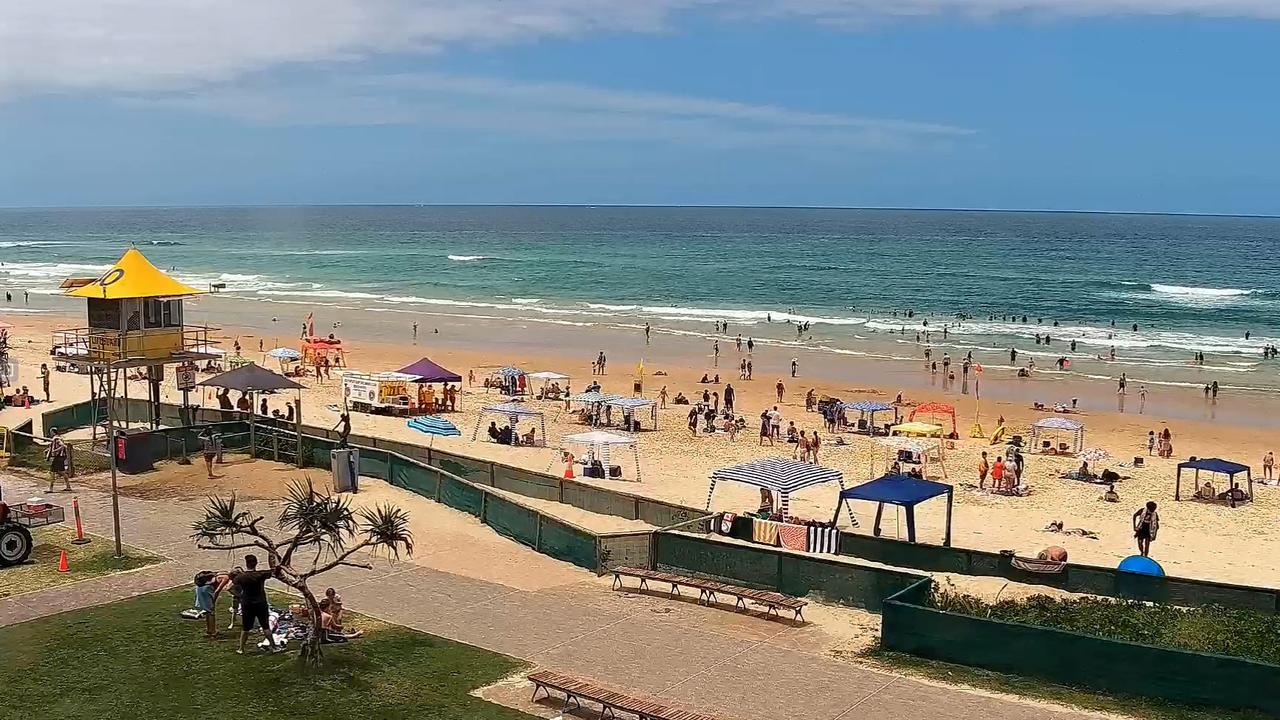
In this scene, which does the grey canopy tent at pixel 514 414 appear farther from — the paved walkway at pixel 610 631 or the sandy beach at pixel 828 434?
the paved walkway at pixel 610 631

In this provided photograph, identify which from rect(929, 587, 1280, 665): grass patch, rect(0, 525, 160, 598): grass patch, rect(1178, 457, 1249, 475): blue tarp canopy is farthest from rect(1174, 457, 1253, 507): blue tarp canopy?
rect(0, 525, 160, 598): grass patch

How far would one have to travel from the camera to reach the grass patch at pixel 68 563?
1670 cm

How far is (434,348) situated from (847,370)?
1901cm

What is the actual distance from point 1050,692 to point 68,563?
14.1 meters

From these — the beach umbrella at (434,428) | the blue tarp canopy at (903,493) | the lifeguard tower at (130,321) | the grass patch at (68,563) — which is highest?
the lifeguard tower at (130,321)

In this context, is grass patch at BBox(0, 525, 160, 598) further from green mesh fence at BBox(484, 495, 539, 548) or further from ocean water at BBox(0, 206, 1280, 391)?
ocean water at BBox(0, 206, 1280, 391)

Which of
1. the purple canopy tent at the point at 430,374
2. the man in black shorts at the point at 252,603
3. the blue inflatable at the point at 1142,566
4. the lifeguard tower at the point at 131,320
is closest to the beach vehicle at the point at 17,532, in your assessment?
the man in black shorts at the point at 252,603

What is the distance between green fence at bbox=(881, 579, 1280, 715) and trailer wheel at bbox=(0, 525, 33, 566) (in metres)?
12.8

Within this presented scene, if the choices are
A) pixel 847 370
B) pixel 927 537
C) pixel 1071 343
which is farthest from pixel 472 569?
pixel 1071 343

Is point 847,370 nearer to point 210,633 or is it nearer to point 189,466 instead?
point 189,466

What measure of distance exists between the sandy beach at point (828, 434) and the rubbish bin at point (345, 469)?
18.0 feet

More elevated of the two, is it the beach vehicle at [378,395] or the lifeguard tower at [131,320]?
the lifeguard tower at [131,320]

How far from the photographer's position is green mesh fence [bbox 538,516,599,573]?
1839 centimetres

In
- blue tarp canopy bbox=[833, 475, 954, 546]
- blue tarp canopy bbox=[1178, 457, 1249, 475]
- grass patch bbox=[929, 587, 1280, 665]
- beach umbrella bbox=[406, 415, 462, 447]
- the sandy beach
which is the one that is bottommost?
the sandy beach
